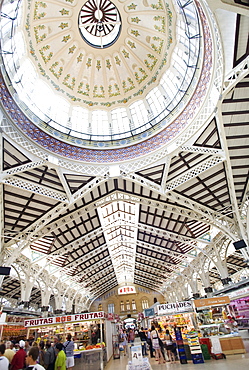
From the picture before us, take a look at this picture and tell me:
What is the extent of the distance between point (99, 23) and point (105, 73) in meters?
3.77

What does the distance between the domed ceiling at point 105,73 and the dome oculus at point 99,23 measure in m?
0.07

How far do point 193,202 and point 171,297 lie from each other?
35232mm

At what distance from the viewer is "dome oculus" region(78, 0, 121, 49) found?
58.4ft

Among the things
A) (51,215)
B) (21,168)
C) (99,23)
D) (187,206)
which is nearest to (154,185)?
(187,206)

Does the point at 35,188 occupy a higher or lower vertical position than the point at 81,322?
higher

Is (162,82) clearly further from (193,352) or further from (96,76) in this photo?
(193,352)

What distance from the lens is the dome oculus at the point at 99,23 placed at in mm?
17797

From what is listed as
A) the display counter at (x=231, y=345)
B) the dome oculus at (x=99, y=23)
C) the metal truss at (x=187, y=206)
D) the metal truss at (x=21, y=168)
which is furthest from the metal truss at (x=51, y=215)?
the dome oculus at (x=99, y=23)

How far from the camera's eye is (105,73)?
20609 millimetres

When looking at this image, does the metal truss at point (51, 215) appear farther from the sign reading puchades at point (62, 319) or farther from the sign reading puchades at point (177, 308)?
the sign reading puchades at point (177, 308)

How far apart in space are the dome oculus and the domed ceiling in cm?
7

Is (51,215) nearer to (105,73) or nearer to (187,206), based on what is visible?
(187,206)

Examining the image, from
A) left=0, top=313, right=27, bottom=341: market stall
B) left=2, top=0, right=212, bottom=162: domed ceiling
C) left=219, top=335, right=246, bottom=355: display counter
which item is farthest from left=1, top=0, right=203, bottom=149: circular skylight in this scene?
left=0, top=313, right=27, bottom=341: market stall

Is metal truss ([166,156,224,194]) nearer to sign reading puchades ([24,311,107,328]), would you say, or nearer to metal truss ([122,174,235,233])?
metal truss ([122,174,235,233])
